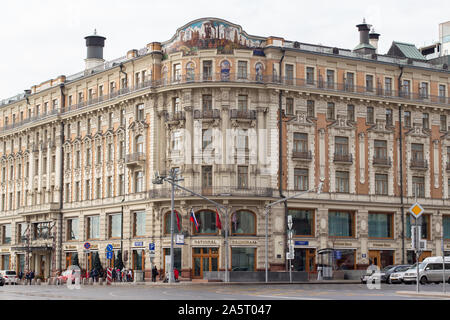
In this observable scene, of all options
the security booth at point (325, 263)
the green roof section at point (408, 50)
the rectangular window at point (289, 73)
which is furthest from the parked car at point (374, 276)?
the green roof section at point (408, 50)

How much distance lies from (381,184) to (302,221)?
9.29m

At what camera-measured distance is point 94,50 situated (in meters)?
95.0

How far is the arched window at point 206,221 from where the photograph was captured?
7481cm

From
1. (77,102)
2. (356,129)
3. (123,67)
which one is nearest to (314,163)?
(356,129)

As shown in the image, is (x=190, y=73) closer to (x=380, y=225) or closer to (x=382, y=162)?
(x=382, y=162)

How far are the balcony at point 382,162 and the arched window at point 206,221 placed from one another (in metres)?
16.6

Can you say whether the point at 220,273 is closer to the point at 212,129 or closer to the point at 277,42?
the point at 212,129

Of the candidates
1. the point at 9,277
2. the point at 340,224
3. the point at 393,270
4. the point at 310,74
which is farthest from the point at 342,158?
the point at 9,277

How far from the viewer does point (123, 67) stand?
270ft

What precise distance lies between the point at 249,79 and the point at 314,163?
9.65 m

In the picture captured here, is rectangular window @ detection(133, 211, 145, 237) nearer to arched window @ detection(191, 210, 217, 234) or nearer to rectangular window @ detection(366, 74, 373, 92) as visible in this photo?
arched window @ detection(191, 210, 217, 234)

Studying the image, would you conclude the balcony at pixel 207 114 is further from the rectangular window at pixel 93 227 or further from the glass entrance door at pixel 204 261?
the rectangular window at pixel 93 227

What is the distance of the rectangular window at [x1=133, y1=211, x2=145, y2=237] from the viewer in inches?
3095

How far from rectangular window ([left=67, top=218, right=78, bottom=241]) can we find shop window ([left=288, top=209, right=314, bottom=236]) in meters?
23.8
